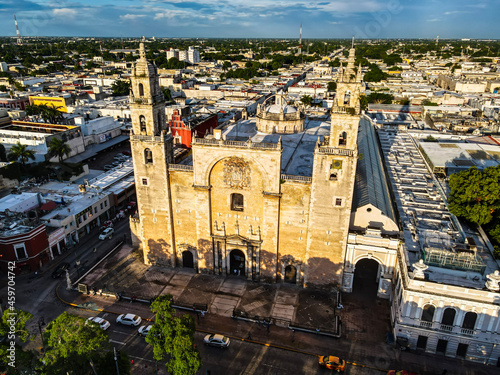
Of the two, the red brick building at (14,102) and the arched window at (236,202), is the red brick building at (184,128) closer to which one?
the arched window at (236,202)

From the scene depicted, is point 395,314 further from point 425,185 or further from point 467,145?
point 467,145

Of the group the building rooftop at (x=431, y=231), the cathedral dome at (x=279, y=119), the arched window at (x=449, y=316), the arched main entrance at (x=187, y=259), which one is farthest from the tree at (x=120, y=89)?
the arched window at (x=449, y=316)

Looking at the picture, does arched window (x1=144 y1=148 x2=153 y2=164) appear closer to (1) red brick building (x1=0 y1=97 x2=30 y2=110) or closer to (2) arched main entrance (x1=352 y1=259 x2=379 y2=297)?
(2) arched main entrance (x1=352 y1=259 x2=379 y2=297)

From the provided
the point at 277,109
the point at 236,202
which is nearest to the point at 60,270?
the point at 236,202

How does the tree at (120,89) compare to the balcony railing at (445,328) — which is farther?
the tree at (120,89)

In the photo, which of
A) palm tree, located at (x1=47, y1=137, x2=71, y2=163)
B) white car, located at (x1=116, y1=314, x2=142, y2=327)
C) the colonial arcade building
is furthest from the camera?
palm tree, located at (x1=47, y1=137, x2=71, y2=163)

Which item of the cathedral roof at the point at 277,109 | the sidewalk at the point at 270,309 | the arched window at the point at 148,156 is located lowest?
→ the sidewalk at the point at 270,309

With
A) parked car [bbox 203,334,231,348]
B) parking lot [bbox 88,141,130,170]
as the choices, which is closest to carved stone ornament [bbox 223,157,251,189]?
parked car [bbox 203,334,231,348]
